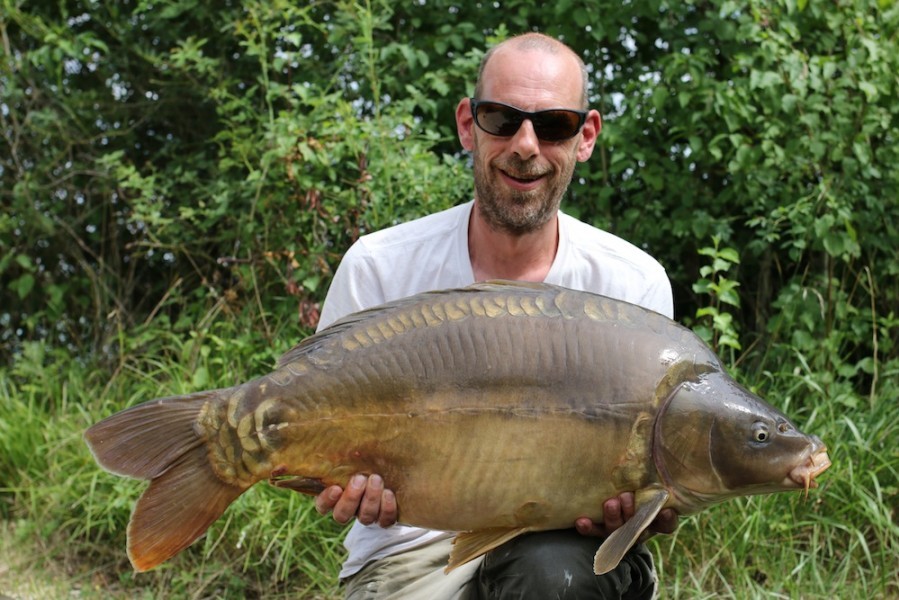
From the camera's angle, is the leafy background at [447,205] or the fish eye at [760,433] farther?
the leafy background at [447,205]

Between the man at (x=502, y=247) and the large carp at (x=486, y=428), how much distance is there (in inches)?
12.3

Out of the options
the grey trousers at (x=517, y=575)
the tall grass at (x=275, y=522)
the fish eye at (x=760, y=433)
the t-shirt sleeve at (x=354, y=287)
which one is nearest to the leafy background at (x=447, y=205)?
the tall grass at (x=275, y=522)

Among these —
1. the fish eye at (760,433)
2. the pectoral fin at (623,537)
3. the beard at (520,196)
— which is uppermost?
the beard at (520,196)

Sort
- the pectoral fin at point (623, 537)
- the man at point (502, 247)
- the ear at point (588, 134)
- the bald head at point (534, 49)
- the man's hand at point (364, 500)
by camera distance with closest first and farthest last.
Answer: the pectoral fin at point (623, 537), the man's hand at point (364, 500), the man at point (502, 247), the bald head at point (534, 49), the ear at point (588, 134)

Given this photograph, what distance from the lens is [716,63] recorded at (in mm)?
4066

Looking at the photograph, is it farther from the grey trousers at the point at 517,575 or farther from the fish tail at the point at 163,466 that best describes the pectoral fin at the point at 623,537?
the fish tail at the point at 163,466

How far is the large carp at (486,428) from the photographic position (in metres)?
1.92

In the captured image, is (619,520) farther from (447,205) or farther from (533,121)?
(447,205)

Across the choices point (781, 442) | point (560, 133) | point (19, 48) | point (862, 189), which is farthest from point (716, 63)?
point (19, 48)

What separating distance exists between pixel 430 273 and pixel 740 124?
6.05 feet

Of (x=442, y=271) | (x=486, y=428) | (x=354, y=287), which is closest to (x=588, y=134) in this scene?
(x=442, y=271)

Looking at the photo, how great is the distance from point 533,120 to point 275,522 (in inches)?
66.6

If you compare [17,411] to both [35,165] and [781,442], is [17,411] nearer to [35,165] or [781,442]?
[35,165]

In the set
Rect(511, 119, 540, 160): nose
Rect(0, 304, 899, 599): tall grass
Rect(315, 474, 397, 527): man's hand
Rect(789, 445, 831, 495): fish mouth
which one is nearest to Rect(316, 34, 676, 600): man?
Rect(511, 119, 540, 160): nose
